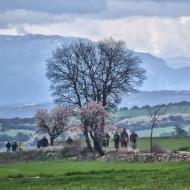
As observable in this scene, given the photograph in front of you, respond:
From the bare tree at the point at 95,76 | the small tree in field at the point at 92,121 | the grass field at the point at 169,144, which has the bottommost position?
the grass field at the point at 169,144

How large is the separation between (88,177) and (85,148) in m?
40.4

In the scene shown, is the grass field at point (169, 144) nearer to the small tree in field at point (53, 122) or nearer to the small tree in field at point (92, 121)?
the small tree in field at point (92, 121)

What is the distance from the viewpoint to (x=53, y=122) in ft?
330

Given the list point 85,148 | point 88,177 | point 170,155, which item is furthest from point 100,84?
point 88,177

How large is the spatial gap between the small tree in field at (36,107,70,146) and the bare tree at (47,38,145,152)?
404 inches

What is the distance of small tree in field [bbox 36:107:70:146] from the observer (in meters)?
98.1

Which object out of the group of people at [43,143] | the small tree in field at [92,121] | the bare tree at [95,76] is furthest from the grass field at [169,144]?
the group of people at [43,143]

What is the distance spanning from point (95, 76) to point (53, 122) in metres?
16.7

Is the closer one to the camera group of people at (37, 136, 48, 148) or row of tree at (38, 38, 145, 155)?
row of tree at (38, 38, 145, 155)

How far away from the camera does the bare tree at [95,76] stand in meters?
85.8

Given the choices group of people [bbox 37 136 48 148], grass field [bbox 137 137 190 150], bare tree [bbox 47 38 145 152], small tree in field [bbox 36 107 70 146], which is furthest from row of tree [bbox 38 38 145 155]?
small tree in field [bbox 36 107 70 146]

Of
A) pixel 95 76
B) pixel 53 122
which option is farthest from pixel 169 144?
pixel 53 122

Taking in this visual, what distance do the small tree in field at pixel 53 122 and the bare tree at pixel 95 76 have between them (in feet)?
33.7

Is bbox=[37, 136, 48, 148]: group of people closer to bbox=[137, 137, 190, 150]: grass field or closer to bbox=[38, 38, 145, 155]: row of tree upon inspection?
bbox=[38, 38, 145, 155]: row of tree
